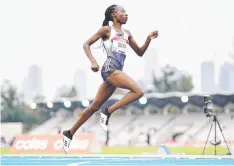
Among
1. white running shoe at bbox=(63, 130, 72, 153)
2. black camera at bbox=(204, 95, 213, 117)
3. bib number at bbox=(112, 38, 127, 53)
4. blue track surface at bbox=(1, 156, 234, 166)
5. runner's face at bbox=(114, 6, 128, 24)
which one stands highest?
black camera at bbox=(204, 95, 213, 117)

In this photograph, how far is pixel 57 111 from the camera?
58.3 m

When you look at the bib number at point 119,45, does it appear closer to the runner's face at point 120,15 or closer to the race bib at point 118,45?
the race bib at point 118,45

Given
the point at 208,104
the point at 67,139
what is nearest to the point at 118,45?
the point at 67,139

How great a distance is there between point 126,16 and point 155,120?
4950 centimetres

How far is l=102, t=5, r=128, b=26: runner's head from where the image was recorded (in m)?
6.34

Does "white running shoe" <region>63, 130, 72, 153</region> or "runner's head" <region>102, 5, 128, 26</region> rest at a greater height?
"runner's head" <region>102, 5, 128, 26</region>

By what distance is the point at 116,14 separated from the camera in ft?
20.8

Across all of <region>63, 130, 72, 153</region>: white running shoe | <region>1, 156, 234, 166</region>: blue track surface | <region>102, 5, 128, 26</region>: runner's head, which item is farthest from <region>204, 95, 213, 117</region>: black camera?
<region>102, 5, 128, 26</region>: runner's head

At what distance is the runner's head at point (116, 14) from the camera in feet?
20.8

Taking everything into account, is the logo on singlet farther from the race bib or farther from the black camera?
the black camera

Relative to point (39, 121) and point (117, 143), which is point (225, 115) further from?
point (39, 121)

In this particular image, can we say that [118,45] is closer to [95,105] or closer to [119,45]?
[119,45]

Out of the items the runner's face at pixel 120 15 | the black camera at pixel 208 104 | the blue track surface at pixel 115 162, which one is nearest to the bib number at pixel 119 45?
the runner's face at pixel 120 15

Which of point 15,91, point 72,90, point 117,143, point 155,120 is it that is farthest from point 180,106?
point 72,90
